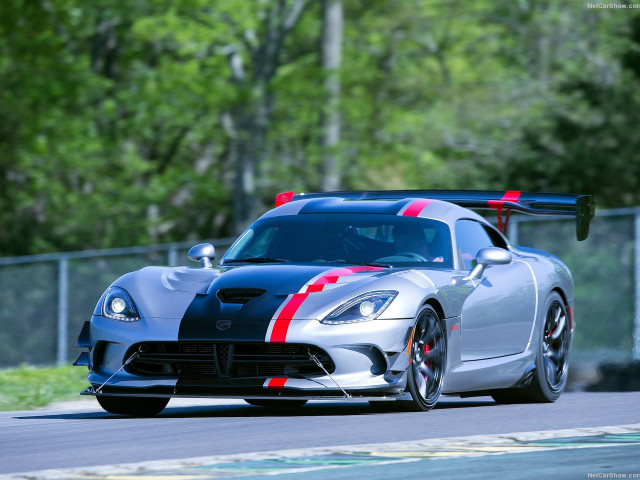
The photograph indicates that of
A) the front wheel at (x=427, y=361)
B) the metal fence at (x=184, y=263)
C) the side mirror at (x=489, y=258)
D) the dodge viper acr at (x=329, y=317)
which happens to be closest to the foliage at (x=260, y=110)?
the metal fence at (x=184, y=263)

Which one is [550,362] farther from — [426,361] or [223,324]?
[223,324]

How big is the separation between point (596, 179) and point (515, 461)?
22878 millimetres

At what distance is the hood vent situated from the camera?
890 cm

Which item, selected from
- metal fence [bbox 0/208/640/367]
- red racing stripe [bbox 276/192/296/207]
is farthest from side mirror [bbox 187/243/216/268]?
metal fence [bbox 0/208/640/367]

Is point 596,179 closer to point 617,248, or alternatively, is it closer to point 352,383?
point 617,248

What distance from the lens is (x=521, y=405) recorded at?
1080 cm

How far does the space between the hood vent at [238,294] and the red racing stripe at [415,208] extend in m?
1.79

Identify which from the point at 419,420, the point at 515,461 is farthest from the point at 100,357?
the point at 515,461

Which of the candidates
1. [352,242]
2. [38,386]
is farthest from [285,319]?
[38,386]

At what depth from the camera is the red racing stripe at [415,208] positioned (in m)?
10.4

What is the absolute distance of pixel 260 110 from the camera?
2958 centimetres

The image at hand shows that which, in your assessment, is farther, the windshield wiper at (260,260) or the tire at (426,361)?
the windshield wiper at (260,260)

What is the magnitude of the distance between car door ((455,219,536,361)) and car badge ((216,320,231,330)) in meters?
1.81

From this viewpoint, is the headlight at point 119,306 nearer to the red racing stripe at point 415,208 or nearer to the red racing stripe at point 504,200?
the red racing stripe at point 415,208
